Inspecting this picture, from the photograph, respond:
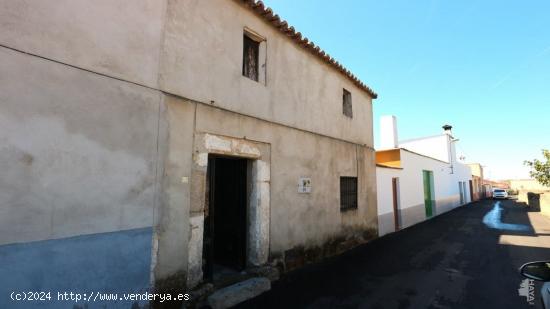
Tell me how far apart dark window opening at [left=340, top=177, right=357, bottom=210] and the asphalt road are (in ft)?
3.98

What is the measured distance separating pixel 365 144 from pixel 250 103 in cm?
529

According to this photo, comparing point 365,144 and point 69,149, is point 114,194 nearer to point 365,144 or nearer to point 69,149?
point 69,149

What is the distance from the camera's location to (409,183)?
12.4 metres

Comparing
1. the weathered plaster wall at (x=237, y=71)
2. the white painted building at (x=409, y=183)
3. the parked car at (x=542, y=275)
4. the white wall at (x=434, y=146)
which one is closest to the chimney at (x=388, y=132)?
the white painted building at (x=409, y=183)

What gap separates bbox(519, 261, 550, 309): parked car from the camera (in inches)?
83.9

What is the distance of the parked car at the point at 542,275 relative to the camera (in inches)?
83.9

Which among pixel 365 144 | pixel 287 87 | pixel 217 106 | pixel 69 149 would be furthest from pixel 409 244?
pixel 69 149

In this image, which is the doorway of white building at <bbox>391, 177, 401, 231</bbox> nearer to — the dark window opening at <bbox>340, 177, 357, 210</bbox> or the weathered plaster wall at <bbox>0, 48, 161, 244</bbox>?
the dark window opening at <bbox>340, 177, 357, 210</bbox>

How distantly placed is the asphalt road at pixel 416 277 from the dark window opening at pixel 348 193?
3.98ft

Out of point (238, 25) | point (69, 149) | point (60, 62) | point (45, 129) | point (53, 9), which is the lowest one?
point (69, 149)

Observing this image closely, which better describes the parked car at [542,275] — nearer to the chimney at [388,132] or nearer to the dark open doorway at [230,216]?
the dark open doorway at [230,216]

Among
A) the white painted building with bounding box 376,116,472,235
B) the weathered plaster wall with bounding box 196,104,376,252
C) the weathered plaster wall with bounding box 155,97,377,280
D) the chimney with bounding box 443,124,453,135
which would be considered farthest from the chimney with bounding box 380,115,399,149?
the chimney with bounding box 443,124,453,135

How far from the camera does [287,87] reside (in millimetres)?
6086

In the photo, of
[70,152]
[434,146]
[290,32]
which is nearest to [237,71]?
[290,32]
